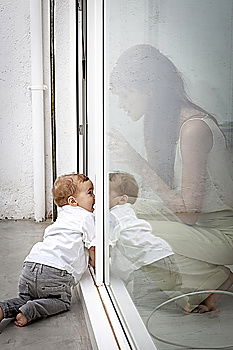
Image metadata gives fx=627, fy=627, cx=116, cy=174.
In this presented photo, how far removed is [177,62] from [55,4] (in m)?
3.05

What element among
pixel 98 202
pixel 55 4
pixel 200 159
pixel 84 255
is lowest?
pixel 84 255

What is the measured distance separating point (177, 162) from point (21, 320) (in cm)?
139

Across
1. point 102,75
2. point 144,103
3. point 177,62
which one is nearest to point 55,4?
point 102,75

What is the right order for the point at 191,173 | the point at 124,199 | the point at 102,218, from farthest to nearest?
the point at 102,218, the point at 124,199, the point at 191,173

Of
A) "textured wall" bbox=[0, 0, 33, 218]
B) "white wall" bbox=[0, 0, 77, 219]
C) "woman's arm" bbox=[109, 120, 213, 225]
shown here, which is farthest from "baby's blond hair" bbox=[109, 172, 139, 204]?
"textured wall" bbox=[0, 0, 33, 218]

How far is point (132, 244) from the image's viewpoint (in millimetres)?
2111

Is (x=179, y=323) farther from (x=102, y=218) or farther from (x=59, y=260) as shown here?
(x=59, y=260)

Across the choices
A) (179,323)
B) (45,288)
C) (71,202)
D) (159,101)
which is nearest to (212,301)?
(179,323)

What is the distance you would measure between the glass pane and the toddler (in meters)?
0.62

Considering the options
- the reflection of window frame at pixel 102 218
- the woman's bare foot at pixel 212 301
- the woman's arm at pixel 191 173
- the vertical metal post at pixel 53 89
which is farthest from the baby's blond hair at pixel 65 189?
the woman's bare foot at pixel 212 301

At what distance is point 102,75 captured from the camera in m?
2.60

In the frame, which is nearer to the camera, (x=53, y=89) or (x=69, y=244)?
(x=69, y=244)

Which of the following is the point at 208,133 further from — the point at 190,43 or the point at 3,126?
the point at 3,126

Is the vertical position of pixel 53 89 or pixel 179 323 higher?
pixel 53 89
